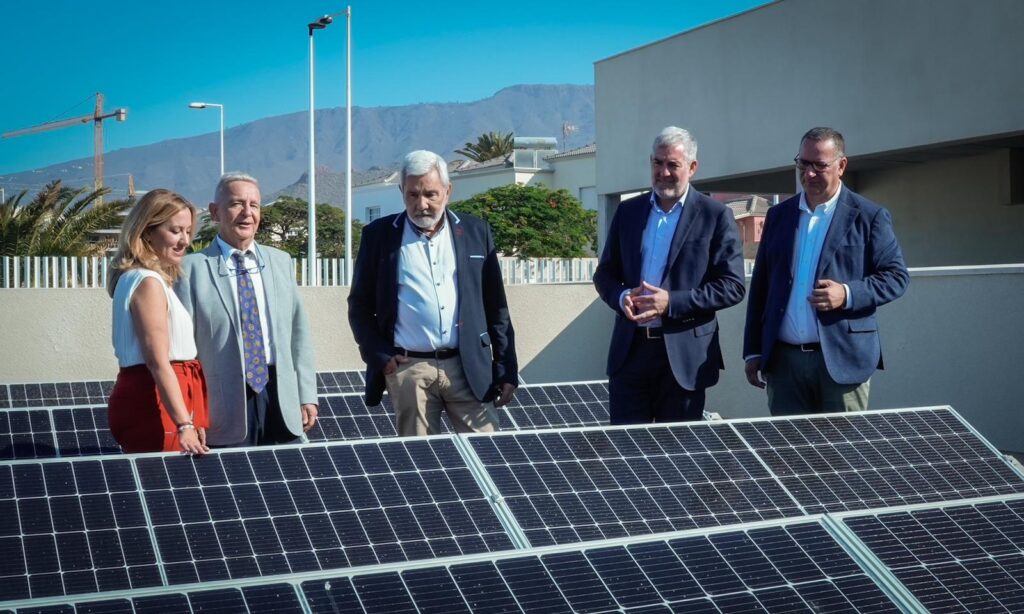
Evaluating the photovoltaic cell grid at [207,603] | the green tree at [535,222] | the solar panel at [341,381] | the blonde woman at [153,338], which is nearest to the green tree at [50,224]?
the green tree at [535,222]

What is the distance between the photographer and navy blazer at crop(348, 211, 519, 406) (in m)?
4.79

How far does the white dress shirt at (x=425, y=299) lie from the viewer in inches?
188

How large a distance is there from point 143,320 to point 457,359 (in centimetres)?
138

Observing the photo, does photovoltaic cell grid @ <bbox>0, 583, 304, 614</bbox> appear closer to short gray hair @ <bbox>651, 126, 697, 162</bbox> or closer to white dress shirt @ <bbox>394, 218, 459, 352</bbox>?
white dress shirt @ <bbox>394, 218, 459, 352</bbox>

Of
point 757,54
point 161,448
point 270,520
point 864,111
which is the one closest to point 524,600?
point 270,520

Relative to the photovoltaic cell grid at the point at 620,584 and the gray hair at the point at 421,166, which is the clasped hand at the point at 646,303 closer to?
the gray hair at the point at 421,166

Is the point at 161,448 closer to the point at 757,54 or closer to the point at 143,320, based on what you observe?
the point at 143,320

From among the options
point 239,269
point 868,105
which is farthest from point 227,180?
point 868,105

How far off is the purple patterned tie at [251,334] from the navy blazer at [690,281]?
1.48 m

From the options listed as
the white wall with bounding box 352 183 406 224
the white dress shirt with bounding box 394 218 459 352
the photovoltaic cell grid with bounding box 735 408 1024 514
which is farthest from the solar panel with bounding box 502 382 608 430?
the white wall with bounding box 352 183 406 224

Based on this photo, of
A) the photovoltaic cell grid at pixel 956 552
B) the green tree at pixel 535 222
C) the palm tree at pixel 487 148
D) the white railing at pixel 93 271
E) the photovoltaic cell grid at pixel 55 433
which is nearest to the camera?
the photovoltaic cell grid at pixel 956 552

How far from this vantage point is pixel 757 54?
15609 millimetres

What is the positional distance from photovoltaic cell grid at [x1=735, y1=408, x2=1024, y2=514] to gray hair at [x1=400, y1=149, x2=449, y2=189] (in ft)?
5.46

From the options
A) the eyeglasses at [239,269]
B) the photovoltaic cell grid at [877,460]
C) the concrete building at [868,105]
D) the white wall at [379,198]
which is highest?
the white wall at [379,198]
